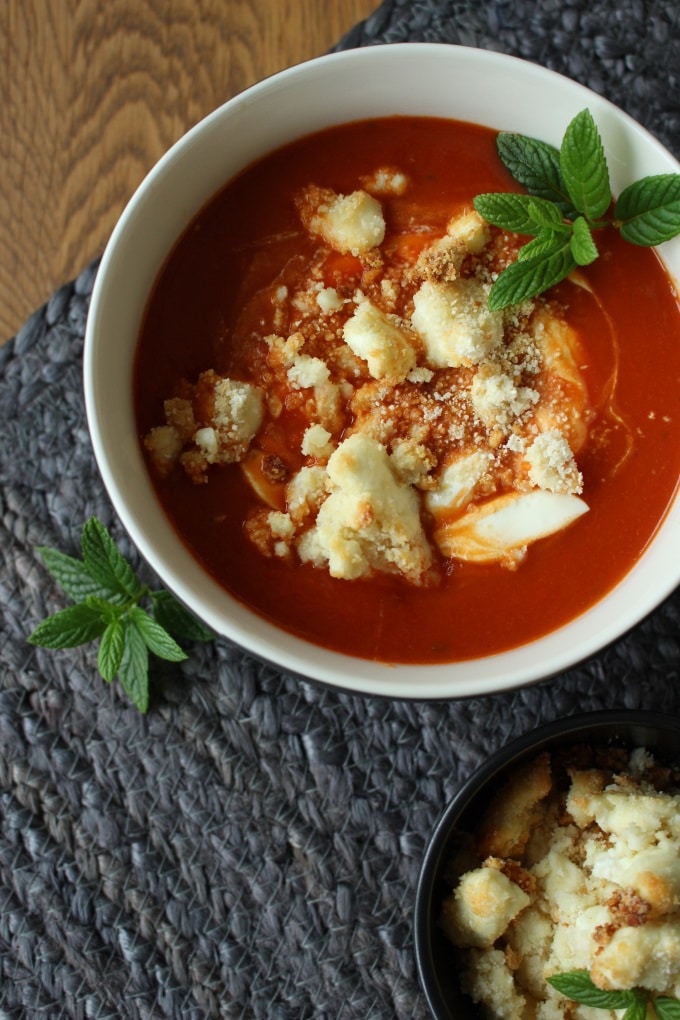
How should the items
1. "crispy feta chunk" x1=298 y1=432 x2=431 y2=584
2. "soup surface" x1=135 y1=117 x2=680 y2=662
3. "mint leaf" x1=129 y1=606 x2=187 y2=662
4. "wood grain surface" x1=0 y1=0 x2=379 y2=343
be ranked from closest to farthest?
"crispy feta chunk" x1=298 y1=432 x2=431 y2=584
"soup surface" x1=135 y1=117 x2=680 y2=662
"mint leaf" x1=129 y1=606 x2=187 y2=662
"wood grain surface" x1=0 y1=0 x2=379 y2=343

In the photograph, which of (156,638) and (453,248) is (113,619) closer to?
(156,638)

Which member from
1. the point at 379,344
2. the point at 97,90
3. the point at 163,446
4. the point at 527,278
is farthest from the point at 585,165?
the point at 97,90

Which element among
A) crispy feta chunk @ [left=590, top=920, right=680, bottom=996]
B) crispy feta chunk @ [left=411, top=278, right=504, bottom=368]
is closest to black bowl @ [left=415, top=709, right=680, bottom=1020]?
crispy feta chunk @ [left=590, top=920, right=680, bottom=996]

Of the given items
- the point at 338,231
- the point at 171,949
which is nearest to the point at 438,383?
the point at 338,231

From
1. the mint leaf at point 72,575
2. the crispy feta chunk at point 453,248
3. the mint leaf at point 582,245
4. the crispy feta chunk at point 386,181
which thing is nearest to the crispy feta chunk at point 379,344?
the crispy feta chunk at point 453,248

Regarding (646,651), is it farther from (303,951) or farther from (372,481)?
(303,951)

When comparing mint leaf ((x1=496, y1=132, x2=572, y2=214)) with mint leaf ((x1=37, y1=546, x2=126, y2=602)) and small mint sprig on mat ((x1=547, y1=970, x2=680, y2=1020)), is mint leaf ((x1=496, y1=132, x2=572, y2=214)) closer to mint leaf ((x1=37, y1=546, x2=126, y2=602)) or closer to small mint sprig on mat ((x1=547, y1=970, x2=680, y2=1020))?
mint leaf ((x1=37, y1=546, x2=126, y2=602))
